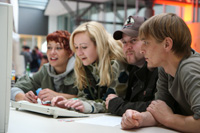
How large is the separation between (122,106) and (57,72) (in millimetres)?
993

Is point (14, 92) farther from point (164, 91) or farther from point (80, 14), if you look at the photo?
point (80, 14)

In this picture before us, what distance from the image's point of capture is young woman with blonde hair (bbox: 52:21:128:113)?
1652mm

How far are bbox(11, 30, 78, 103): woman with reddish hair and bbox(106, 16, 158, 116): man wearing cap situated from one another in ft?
1.86

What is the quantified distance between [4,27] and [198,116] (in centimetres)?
76

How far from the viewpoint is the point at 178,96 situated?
1.10 m

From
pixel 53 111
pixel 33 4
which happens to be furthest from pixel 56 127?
pixel 33 4

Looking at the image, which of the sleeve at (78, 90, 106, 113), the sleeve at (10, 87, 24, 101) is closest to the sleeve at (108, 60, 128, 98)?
the sleeve at (78, 90, 106, 113)

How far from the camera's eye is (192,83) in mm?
938

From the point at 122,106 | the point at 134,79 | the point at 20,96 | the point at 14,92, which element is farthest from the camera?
the point at 14,92

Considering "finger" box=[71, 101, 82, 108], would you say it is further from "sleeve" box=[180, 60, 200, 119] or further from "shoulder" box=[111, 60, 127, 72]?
"sleeve" box=[180, 60, 200, 119]

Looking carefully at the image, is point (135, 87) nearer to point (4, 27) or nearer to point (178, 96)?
point (178, 96)

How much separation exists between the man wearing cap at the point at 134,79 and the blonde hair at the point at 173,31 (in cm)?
30

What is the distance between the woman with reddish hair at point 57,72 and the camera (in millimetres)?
2045

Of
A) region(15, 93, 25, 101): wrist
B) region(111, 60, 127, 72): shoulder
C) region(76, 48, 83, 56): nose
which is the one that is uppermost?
region(76, 48, 83, 56): nose
